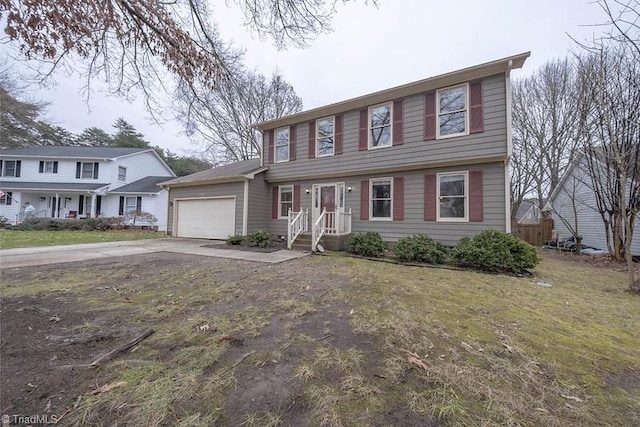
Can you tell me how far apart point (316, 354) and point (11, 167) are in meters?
28.9

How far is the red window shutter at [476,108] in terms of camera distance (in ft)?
25.1

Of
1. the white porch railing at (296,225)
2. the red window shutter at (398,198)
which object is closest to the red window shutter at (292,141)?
the white porch railing at (296,225)

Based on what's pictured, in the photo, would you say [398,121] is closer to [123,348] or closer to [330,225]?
[330,225]

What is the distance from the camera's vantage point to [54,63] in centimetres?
395

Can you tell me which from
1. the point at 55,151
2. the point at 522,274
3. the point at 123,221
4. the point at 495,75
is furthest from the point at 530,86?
the point at 55,151

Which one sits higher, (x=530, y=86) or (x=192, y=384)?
(x=530, y=86)

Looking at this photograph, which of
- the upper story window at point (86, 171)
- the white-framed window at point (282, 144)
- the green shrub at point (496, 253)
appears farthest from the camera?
the upper story window at point (86, 171)

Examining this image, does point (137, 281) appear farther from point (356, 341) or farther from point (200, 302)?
point (356, 341)

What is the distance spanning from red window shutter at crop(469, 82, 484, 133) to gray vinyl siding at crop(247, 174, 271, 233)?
26.4ft

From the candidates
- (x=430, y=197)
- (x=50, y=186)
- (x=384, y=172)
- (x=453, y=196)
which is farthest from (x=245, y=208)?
(x=50, y=186)

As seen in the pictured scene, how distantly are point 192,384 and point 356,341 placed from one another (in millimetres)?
1457

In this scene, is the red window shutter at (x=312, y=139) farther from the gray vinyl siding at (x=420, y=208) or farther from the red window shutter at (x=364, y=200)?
the red window shutter at (x=364, y=200)

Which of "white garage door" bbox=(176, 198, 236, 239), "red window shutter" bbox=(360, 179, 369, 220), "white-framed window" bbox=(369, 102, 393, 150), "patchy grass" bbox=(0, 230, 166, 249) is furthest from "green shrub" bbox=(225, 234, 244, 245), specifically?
"white-framed window" bbox=(369, 102, 393, 150)

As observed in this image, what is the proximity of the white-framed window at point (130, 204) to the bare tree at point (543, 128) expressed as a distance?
25.6m
